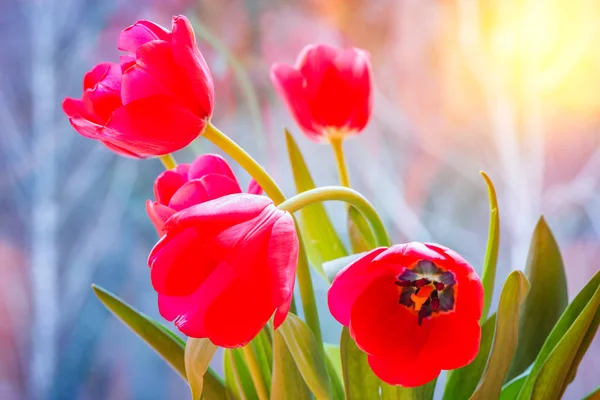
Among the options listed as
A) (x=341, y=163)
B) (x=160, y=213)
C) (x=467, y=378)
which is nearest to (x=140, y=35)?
(x=160, y=213)

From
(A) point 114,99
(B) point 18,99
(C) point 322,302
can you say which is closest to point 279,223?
(A) point 114,99

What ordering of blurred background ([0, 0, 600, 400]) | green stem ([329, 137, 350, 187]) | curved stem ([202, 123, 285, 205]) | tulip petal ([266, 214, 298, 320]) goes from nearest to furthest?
tulip petal ([266, 214, 298, 320])
curved stem ([202, 123, 285, 205])
green stem ([329, 137, 350, 187])
blurred background ([0, 0, 600, 400])

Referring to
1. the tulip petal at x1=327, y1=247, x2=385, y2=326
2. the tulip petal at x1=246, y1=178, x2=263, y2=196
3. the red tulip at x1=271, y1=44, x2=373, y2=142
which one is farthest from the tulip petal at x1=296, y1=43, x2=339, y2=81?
the tulip petal at x1=327, y1=247, x2=385, y2=326

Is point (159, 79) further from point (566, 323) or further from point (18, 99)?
point (18, 99)

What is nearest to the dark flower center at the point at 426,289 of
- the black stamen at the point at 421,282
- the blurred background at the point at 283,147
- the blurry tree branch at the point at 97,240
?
the black stamen at the point at 421,282

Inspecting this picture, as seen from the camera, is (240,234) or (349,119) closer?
(240,234)

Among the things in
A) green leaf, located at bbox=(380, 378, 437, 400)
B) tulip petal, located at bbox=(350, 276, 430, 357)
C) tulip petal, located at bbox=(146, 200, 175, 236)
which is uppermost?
tulip petal, located at bbox=(146, 200, 175, 236)

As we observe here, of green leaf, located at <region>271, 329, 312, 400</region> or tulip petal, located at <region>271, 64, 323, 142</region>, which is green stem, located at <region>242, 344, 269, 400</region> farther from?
tulip petal, located at <region>271, 64, 323, 142</region>
